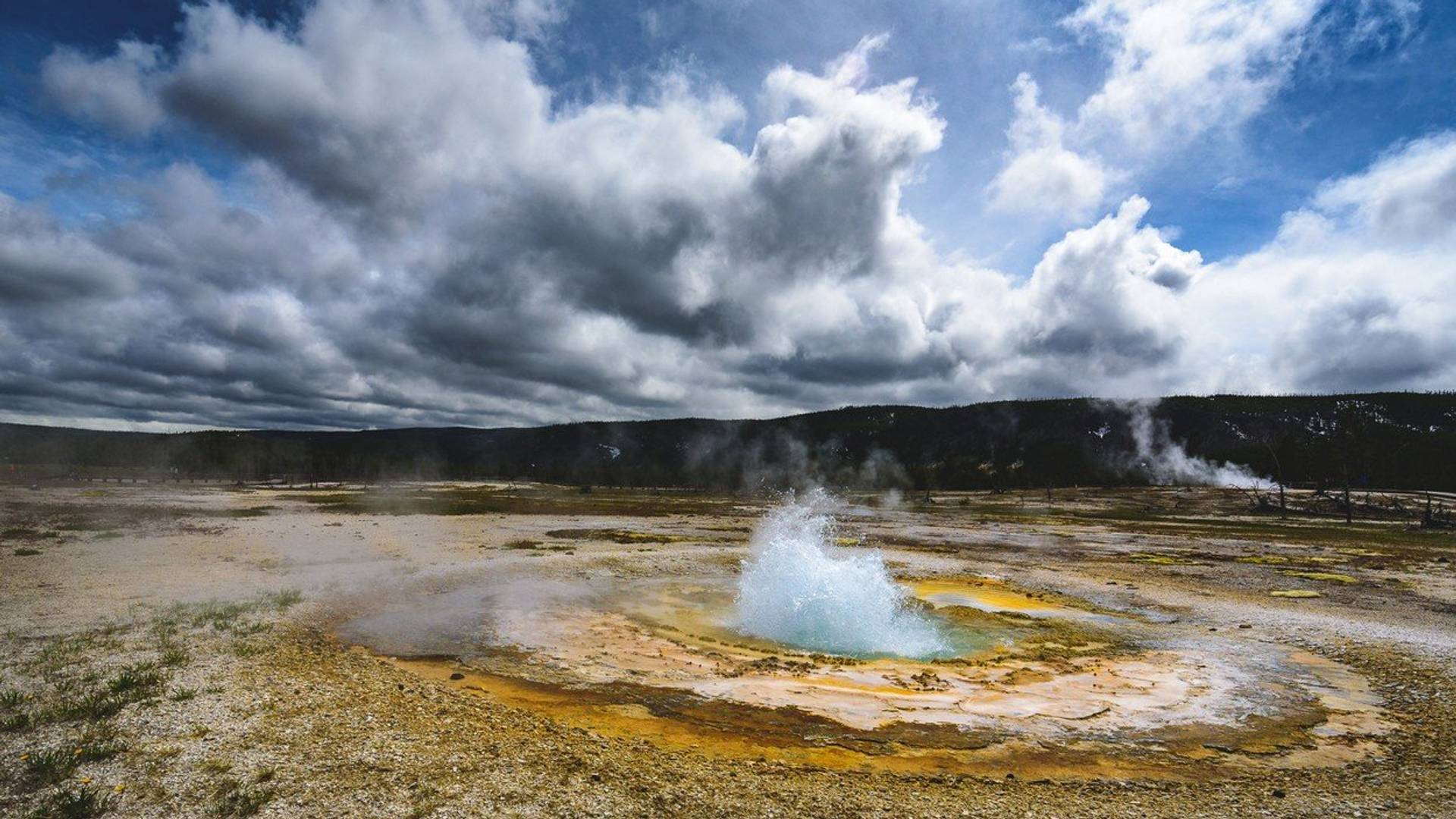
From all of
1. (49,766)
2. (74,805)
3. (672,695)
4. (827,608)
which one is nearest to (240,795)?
(74,805)

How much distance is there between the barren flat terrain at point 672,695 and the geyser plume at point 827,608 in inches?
19.3

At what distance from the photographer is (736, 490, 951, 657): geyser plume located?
12773 mm

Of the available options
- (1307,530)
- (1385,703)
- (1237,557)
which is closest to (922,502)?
(1307,530)

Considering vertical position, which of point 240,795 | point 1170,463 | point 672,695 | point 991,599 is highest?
point 1170,463

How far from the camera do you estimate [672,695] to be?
29.5ft

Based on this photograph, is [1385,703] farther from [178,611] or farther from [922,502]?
[922,502]

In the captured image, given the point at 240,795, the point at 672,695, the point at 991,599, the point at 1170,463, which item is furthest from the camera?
the point at 1170,463

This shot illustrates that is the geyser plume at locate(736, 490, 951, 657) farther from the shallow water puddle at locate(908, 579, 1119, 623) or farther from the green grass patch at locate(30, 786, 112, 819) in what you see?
the green grass patch at locate(30, 786, 112, 819)

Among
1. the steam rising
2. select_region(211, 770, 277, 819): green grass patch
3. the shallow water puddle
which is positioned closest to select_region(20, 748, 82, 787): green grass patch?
select_region(211, 770, 277, 819): green grass patch

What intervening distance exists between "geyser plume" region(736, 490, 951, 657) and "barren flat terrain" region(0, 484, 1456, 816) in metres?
0.49

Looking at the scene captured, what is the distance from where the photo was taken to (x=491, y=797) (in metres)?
5.71

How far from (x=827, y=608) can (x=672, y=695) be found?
6.10 metres

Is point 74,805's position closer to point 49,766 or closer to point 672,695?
point 49,766

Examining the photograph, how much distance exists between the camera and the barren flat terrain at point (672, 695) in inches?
236
